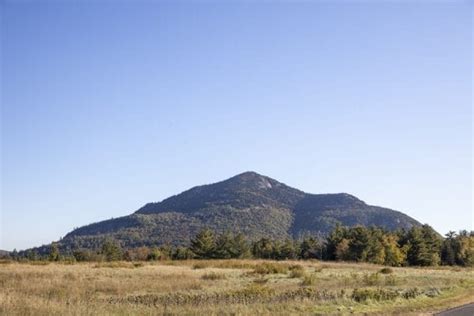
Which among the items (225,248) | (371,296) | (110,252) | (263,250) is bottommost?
(110,252)

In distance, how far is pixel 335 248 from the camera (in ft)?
303

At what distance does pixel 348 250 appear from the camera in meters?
87.6

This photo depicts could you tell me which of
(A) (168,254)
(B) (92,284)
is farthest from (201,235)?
(B) (92,284)

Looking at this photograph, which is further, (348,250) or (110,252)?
(110,252)

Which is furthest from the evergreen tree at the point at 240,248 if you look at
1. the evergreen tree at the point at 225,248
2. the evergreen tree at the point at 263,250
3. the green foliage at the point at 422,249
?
the green foliage at the point at 422,249

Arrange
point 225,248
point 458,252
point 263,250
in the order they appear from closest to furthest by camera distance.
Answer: point 225,248 → point 458,252 → point 263,250

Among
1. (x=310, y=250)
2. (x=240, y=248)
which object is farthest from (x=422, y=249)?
(x=240, y=248)

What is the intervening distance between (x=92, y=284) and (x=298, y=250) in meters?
78.9

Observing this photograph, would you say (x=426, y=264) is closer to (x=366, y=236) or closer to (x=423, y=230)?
(x=423, y=230)

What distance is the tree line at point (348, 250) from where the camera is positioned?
85.9 metres

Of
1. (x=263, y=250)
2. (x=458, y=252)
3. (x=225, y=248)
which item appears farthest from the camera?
(x=263, y=250)

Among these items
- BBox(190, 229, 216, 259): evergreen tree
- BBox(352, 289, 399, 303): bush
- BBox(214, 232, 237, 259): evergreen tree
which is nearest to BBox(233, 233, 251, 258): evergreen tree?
BBox(214, 232, 237, 259): evergreen tree

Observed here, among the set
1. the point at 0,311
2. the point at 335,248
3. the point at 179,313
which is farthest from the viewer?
the point at 335,248

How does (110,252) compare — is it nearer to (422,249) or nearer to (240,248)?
(240,248)
